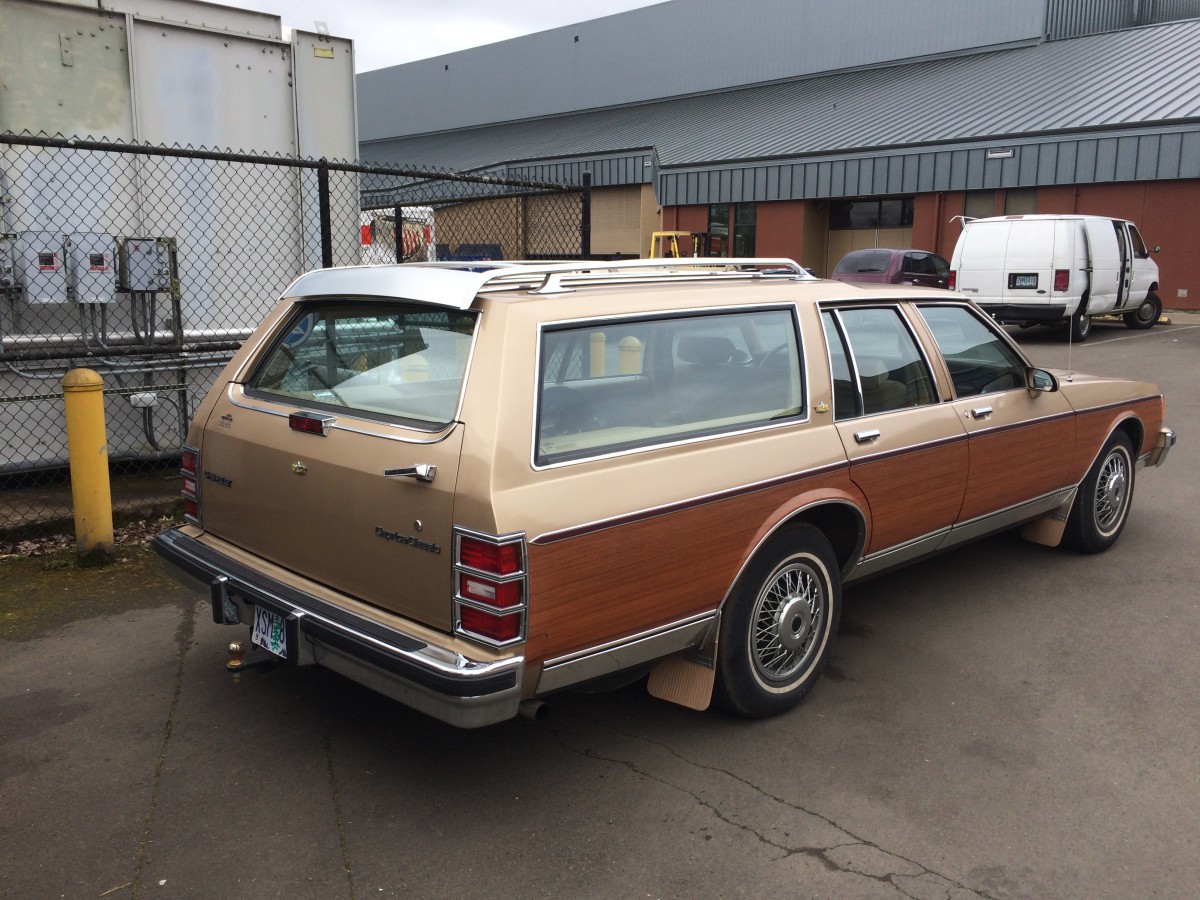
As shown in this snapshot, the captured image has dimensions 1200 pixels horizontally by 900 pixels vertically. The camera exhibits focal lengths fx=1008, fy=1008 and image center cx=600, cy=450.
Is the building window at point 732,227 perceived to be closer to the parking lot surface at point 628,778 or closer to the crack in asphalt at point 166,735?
the parking lot surface at point 628,778

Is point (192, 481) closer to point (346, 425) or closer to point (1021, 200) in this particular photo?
point (346, 425)

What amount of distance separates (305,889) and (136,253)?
189 inches

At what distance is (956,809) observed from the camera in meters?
3.34

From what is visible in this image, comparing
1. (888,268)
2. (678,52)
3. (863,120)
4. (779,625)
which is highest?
(678,52)

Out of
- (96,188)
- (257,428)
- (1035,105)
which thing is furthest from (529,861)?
(1035,105)

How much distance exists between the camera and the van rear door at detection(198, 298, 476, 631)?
3.13 metres

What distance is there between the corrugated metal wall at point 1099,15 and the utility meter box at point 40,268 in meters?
27.8

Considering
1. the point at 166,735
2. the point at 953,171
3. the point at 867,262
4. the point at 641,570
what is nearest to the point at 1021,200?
the point at 953,171

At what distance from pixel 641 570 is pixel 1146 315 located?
18.1 m

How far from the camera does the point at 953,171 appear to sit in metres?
23.3

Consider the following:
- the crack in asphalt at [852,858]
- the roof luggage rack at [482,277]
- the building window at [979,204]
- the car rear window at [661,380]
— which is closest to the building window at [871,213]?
the building window at [979,204]

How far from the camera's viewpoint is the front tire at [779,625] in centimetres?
373

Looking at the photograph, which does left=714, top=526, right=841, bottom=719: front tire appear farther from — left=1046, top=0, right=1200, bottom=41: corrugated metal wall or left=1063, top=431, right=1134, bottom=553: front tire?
left=1046, top=0, right=1200, bottom=41: corrugated metal wall

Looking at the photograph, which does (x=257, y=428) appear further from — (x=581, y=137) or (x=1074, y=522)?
(x=581, y=137)
